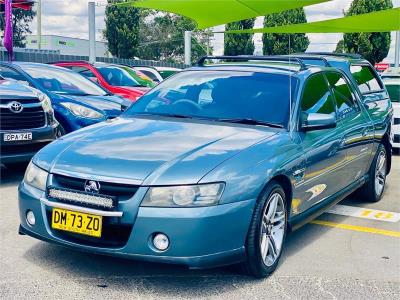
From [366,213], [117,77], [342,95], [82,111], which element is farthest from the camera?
[117,77]

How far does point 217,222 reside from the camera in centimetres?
356

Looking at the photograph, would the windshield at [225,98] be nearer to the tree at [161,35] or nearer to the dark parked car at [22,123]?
the dark parked car at [22,123]

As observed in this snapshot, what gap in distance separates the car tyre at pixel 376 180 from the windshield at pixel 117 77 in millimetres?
7691

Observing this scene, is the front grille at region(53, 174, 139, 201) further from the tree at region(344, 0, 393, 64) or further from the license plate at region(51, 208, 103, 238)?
the tree at region(344, 0, 393, 64)

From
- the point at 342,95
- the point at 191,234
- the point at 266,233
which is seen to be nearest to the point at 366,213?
the point at 342,95

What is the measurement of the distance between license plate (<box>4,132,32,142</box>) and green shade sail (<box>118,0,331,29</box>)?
3.69 meters

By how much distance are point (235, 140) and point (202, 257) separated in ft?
3.16

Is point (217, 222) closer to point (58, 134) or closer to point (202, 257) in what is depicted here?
point (202, 257)

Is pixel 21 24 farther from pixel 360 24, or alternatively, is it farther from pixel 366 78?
pixel 366 78

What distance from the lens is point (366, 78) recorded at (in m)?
7.62

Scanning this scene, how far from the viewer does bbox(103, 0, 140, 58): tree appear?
35375mm

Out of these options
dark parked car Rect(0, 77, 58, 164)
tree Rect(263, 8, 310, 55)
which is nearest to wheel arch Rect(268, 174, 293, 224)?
dark parked car Rect(0, 77, 58, 164)

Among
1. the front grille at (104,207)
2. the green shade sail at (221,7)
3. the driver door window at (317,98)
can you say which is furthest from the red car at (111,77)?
the front grille at (104,207)

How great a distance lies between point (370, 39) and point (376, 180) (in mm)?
23159
